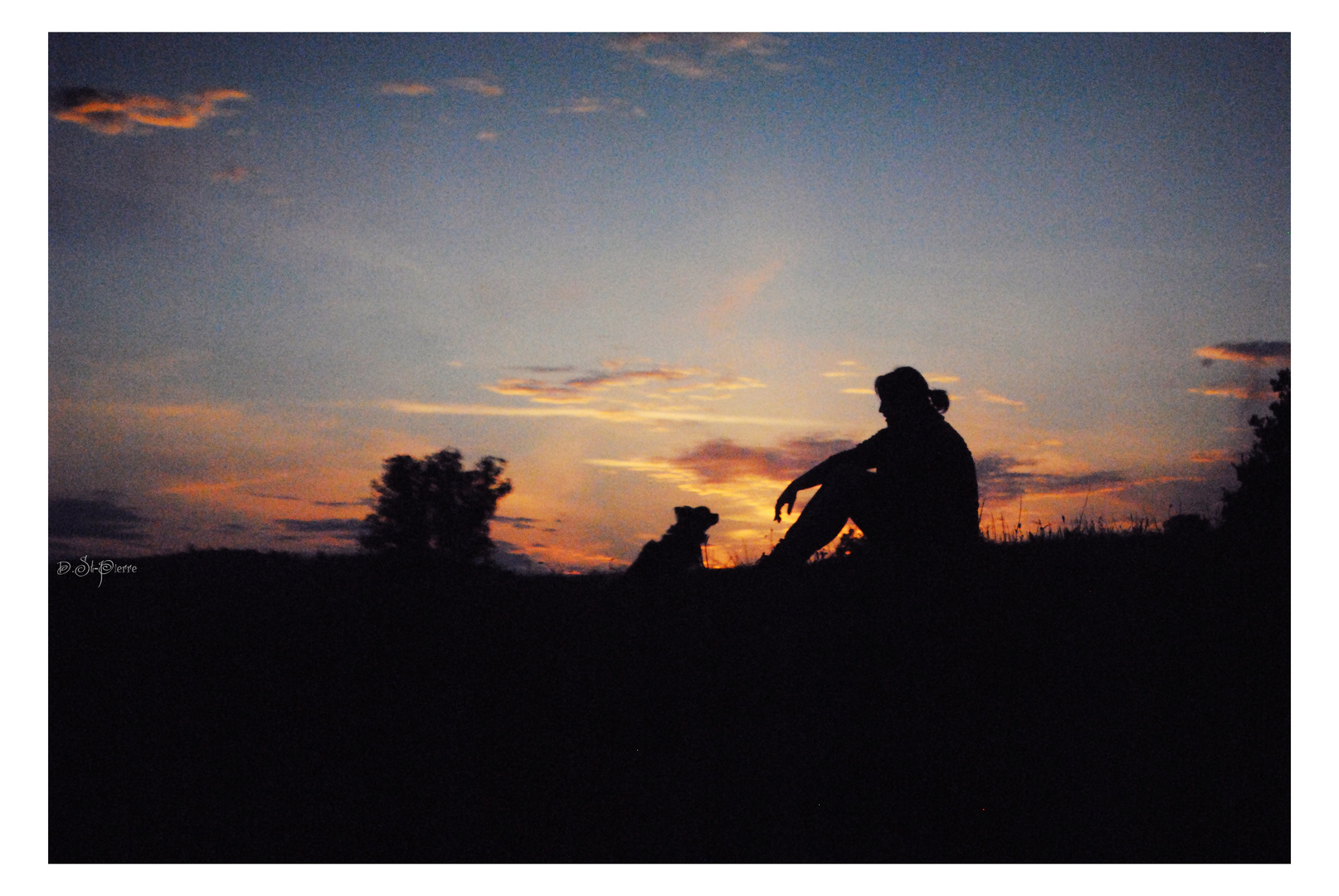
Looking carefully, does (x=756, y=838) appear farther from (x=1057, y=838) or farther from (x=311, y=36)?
(x=311, y=36)

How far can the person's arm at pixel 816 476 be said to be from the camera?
5.49 metres

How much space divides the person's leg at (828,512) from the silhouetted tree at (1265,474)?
2.92 meters

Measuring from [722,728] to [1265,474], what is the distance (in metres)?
9.51

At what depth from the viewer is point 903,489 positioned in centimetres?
521

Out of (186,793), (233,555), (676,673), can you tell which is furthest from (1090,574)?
(233,555)

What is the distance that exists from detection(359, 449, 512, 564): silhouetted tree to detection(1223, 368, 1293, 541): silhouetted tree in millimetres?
17747

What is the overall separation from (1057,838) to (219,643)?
464cm

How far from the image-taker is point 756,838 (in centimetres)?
328
